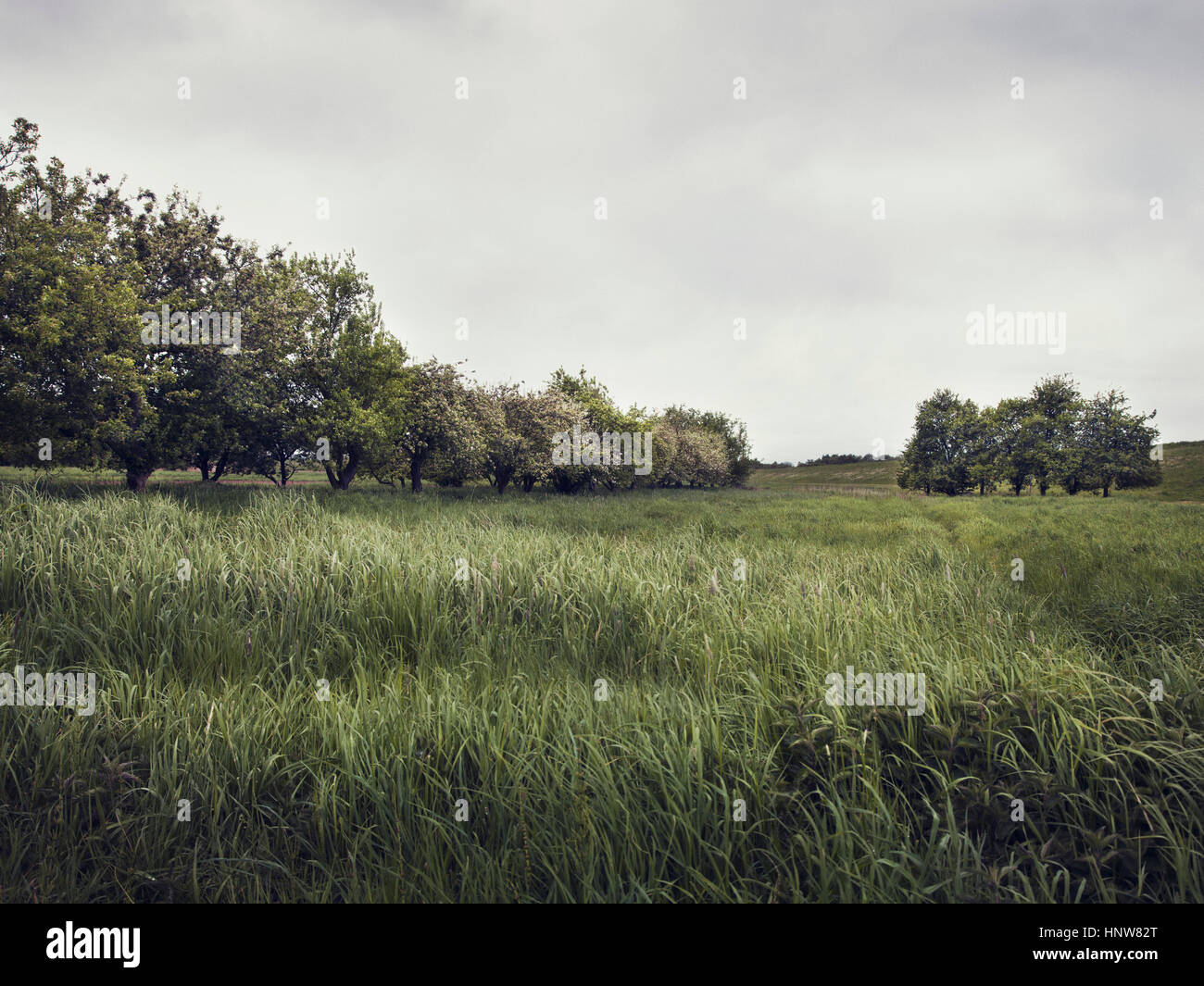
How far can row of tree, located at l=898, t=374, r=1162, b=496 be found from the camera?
162 ft

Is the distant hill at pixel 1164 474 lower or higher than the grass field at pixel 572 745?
higher

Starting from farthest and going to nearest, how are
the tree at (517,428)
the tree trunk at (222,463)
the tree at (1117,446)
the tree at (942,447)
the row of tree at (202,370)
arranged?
the tree at (942,447)
the tree at (1117,446)
the tree at (517,428)
the tree trunk at (222,463)
the row of tree at (202,370)

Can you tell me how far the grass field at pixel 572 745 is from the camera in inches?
99.6

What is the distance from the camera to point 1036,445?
52.2 meters

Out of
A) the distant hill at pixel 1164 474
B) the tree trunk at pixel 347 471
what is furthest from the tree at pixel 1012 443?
the tree trunk at pixel 347 471

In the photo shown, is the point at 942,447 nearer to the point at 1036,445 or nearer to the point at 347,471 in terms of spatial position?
the point at 1036,445

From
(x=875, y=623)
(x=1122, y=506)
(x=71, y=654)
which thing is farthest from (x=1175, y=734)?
(x=1122, y=506)

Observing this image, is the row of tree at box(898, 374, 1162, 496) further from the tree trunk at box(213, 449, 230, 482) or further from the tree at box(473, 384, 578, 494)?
the tree trunk at box(213, 449, 230, 482)

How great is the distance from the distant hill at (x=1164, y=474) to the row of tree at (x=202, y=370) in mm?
45309

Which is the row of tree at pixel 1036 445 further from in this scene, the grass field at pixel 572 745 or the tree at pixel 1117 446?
the grass field at pixel 572 745

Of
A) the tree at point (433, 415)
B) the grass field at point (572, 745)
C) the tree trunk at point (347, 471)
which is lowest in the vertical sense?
the grass field at point (572, 745)

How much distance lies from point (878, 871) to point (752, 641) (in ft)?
7.93

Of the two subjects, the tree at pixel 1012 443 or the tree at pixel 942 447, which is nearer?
the tree at pixel 1012 443
